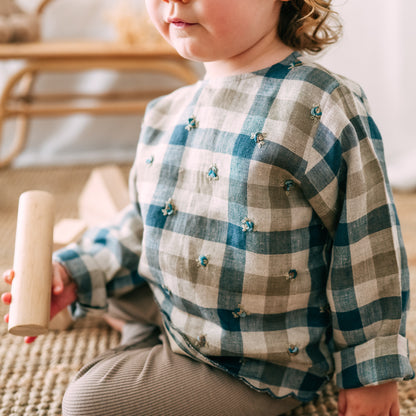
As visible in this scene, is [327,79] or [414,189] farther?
[414,189]

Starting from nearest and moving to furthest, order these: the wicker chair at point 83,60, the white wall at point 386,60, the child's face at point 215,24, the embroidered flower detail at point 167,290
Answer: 1. the child's face at point 215,24
2. the embroidered flower detail at point 167,290
3. the wicker chair at point 83,60
4. the white wall at point 386,60

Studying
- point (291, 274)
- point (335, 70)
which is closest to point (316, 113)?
point (291, 274)

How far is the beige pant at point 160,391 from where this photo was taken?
535mm

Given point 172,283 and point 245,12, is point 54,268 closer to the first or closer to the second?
point 172,283

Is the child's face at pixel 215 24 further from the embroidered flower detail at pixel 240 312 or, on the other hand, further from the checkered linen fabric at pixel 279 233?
the embroidered flower detail at pixel 240 312

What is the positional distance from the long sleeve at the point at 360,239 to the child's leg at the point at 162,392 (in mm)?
108

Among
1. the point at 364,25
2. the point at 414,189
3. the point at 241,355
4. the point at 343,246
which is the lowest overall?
the point at 414,189

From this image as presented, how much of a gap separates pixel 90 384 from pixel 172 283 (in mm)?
136

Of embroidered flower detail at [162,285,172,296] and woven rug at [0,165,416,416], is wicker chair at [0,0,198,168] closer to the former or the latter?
woven rug at [0,165,416,416]

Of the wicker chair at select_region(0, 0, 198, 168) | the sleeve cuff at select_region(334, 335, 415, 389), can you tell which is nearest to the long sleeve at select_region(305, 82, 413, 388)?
the sleeve cuff at select_region(334, 335, 415, 389)

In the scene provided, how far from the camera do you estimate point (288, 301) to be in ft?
1.80

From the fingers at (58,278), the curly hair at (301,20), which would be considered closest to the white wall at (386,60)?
the curly hair at (301,20)

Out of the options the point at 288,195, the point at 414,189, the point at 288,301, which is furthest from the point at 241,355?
the point at 414,189

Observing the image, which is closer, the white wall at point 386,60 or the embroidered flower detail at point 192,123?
the embroidered flower detail at point 192,123
